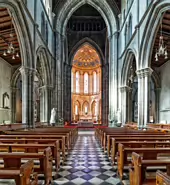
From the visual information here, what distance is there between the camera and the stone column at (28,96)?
13.5 metres

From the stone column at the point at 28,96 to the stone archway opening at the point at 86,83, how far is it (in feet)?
91.1

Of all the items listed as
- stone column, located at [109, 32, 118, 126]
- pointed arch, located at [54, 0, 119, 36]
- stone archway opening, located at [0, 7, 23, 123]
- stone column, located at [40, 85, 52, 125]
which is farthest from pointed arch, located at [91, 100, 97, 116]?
stone archway opening, located at [0, 7, 23, 123]

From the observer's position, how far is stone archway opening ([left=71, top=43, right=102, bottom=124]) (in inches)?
1652

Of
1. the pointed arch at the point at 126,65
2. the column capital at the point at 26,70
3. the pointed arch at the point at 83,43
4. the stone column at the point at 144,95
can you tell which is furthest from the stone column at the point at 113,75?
the column capital at the point at 26,70

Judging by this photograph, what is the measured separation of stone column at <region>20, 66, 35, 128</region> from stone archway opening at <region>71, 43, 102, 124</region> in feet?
91.1

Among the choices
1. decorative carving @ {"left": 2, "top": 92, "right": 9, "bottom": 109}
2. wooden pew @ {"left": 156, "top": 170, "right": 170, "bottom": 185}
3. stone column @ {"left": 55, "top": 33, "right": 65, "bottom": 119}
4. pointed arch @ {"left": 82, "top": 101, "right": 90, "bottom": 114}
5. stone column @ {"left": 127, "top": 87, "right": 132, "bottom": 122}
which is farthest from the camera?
pointed arch @ {"left": 82, "top": 101, "right": 90, "bottom": 114}

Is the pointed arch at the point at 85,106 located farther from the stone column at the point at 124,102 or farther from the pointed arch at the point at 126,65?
the stone column at the point at 124,102

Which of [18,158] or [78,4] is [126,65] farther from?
[18,158]

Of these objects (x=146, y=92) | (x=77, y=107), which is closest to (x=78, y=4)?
(x=146, y=92)

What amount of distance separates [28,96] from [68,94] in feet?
61.4

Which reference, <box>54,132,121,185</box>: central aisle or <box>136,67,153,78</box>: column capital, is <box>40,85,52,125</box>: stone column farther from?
<box>54,132,121,185</box>: central aisle

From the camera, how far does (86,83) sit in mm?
43750

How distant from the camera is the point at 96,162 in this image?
21.9ft

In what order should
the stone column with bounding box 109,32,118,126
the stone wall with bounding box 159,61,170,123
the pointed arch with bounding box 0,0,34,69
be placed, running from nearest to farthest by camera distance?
the pointed arch with bounding box 0,0,34,69
the stone wall with bounding box 159,61,170,123
the stone column with bounding box 109,32,118,126
